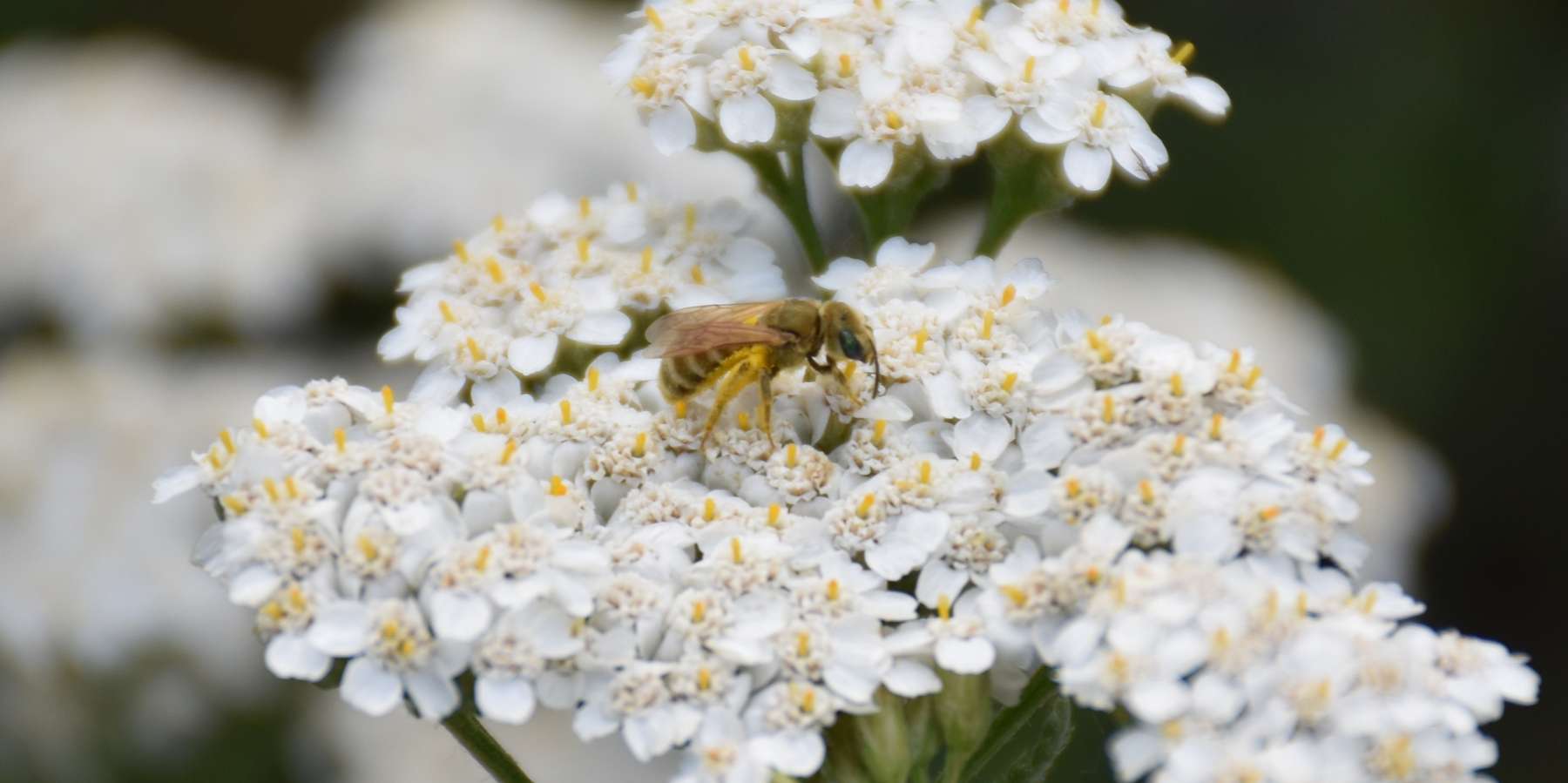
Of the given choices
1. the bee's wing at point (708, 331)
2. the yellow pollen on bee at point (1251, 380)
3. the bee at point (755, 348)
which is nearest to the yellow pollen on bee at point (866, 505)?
the bee at point (755, 348)

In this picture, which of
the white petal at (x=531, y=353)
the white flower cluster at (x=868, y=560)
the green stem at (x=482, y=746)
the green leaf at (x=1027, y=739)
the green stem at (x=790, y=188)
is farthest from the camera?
the green stem at (x=790, y=188)

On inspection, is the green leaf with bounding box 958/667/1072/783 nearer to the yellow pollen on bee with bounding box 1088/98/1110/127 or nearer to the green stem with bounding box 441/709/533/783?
the green stem with bounding box 441/709/533/783

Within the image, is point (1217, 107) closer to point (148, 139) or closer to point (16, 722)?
point (16, 722)

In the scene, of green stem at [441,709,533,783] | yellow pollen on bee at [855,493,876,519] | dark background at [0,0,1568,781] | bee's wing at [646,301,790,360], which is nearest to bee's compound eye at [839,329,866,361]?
bee's wing at [646,301,790,360]

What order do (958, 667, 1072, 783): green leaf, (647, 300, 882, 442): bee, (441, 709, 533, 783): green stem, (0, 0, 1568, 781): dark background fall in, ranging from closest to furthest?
(441, 709, 533, 783): green stem < (958, 667, 1072, 783): green leaf < (647, 300, 882, 442): bee < (0, 0, 1568, 781): dark background

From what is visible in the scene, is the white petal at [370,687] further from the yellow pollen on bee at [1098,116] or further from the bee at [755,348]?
the yellow pollen on bee at [1098,116]

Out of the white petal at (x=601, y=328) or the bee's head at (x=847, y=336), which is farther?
the white petal at (x=601, y=328)

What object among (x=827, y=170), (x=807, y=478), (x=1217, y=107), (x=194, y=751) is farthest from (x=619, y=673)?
(x=827, y=170)
